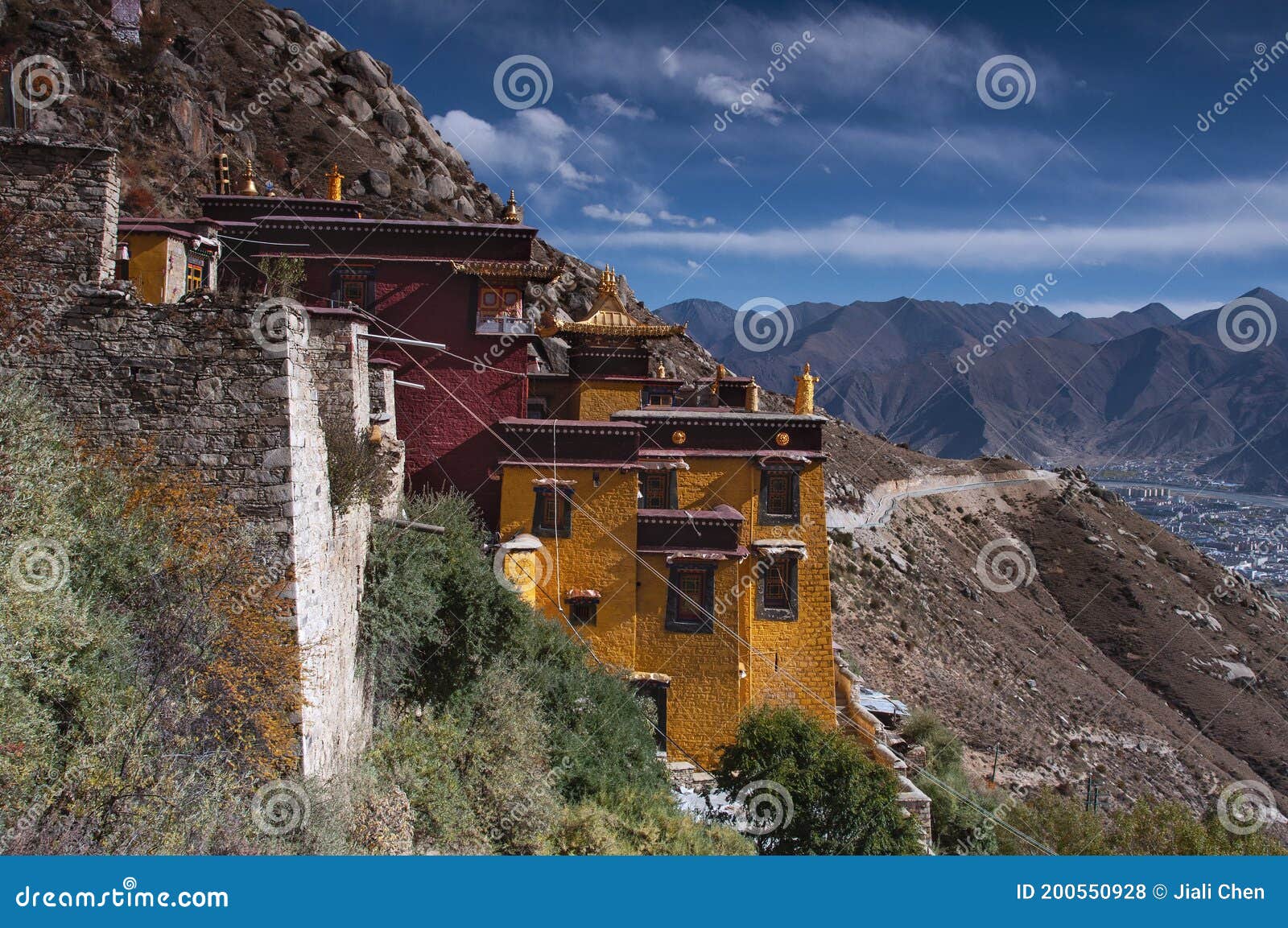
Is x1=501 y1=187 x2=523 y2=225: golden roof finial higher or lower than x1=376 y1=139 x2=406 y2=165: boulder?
lower

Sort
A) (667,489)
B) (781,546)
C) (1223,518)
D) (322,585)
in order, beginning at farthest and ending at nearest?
(1223,518), (781,546), (667,489), (322,585)

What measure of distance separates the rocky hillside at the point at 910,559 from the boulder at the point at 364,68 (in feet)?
0.64

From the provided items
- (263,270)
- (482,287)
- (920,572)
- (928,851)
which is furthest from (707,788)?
(920,572)

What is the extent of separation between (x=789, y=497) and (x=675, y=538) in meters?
3.69

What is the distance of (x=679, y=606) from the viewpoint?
19531 millimetres

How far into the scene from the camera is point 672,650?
1947 centimetres

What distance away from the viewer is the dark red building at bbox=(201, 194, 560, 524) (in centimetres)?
1953

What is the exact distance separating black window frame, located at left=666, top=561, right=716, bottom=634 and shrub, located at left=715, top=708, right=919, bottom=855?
130 inches

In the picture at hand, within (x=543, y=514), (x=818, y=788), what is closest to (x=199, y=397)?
(x=543, y=514)

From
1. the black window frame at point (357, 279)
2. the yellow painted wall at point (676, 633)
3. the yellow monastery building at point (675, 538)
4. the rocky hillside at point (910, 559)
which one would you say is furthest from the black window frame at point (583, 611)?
the rocky hillside at point (910, 559)

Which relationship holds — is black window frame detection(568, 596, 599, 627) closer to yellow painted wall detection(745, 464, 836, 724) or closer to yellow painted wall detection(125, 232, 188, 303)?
yellow painted wall detection(745, 464, 836, 724)

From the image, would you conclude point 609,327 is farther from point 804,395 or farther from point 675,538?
point 675,538

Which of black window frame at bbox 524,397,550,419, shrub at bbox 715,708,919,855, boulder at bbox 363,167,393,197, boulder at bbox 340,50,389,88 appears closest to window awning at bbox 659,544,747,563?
shrub at bbox 715,708,919,855

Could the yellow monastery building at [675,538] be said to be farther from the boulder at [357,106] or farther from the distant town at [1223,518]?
the distant town at [1223,518]
